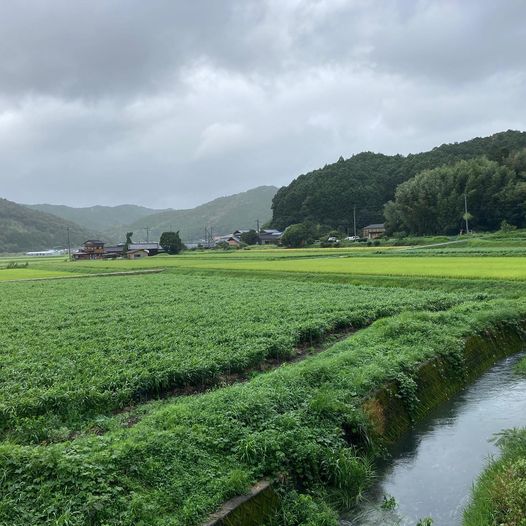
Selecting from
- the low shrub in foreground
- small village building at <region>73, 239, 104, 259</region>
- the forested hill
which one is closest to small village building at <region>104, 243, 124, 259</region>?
small village building at <region>73, 239, 104, 259</region>

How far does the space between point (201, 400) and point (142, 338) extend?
5.52 metres

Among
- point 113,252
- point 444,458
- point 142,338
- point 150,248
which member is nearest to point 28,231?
point 113,252

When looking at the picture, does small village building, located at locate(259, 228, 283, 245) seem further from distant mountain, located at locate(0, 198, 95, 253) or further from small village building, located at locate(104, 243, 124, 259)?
distant mountain, located at locate(0, 198, 95, 253)

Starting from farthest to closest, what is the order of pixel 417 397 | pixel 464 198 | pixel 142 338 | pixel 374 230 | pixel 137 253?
pixel 374 230 < pixel 137 253 < pixel 464 198 < pixel 142 338 < pixel 417 397

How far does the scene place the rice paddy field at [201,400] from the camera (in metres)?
6.24

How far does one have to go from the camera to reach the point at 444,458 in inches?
342

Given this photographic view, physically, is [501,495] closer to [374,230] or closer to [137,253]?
[374,230]

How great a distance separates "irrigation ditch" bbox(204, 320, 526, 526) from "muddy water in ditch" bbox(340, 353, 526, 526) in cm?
30

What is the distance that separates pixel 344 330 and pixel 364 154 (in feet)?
404

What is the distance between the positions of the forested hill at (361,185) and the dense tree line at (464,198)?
74.4 ft

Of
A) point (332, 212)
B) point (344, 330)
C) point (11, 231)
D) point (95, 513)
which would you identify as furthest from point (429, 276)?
point (11, 231)

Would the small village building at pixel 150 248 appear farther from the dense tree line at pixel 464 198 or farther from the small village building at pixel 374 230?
the dense tree line at pixel 464 198

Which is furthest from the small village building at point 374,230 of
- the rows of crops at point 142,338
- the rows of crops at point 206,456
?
the rows of crops at point 206,456

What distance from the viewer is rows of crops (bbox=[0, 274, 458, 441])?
923cm
